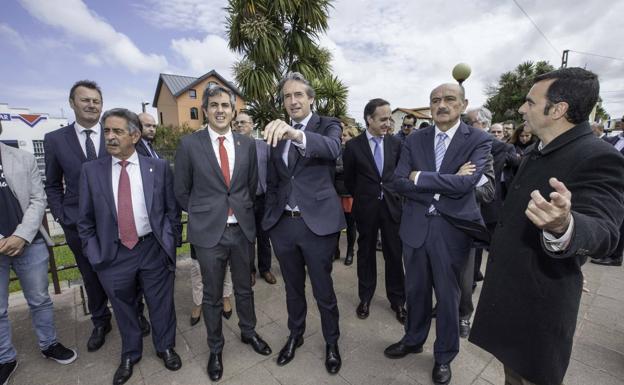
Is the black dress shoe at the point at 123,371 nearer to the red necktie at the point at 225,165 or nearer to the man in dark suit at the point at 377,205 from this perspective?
the red necktie at the point at 225,165

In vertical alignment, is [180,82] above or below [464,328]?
above

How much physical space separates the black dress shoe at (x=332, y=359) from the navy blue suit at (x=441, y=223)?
72cm

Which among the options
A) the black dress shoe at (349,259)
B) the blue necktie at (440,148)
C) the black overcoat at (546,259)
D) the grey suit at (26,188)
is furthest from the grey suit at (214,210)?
the black dress shoe at (349,259)

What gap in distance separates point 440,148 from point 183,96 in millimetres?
30950

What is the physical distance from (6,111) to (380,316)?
24541 millimetres

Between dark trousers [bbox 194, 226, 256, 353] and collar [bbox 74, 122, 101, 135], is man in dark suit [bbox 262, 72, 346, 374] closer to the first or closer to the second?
dark trousers [bbox 194, 226, 256, 353]

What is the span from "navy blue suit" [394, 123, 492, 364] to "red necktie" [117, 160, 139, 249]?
214 cm

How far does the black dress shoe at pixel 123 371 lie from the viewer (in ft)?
7.42

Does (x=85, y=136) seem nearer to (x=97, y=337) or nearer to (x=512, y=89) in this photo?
(x=97, y=337)

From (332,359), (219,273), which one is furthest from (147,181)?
(332,359)

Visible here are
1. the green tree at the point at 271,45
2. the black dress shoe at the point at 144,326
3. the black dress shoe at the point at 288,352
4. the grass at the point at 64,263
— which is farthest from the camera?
the green tree at the point at 271,45

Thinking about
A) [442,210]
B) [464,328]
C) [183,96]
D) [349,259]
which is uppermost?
[183,96]

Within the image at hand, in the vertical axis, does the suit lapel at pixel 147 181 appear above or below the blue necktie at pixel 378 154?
below

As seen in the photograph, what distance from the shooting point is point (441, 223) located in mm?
2174
